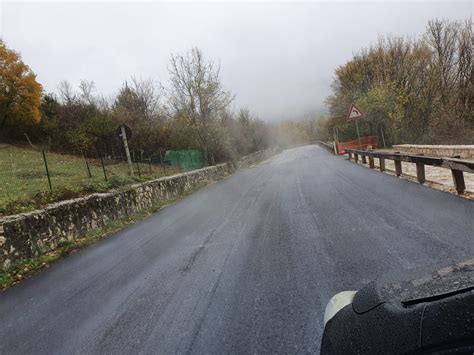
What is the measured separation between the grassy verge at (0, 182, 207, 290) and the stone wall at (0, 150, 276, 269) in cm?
14

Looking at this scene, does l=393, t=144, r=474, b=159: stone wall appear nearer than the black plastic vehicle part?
No

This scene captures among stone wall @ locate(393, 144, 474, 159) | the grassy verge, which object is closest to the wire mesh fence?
the grassy verge

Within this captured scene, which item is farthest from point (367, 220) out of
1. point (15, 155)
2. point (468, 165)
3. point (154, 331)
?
point (15, 155)

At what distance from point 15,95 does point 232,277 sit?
132 feet

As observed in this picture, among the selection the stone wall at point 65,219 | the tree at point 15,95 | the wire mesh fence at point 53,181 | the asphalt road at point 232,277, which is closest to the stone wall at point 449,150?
the asphalt road at point 232,277

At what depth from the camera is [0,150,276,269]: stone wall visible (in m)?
6.85

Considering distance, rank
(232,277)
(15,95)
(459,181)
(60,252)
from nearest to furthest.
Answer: (232,277) < (60,252) < (459,181) < (15,95)

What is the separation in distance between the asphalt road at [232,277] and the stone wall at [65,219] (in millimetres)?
863

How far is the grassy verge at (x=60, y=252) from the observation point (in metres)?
6.27

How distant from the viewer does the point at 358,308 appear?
1519 millimetres

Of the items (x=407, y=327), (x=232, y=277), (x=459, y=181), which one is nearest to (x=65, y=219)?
(x=232, y=277)

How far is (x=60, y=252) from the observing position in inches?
301

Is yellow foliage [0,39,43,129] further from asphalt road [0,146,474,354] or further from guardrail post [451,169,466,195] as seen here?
guardrail post [451,169,466,195]

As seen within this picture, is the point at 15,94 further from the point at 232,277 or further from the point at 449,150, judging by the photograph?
the point at 232,277
